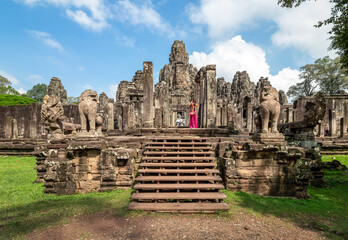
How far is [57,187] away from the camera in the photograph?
4527 millimetres

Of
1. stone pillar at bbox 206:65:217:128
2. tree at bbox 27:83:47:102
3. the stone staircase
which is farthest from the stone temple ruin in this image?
tree at bbox 27:83:47:102

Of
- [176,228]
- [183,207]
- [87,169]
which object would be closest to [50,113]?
[87,169]

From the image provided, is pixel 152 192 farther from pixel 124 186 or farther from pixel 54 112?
pixel 54 112

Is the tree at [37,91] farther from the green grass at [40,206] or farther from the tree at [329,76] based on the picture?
the tree at [329,76]

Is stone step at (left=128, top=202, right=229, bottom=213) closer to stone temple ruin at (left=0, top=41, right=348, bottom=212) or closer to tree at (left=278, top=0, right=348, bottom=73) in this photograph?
stone temple ruin at (left=0, top=41, right=348, bottom=212)

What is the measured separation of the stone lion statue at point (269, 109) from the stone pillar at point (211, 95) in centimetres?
327

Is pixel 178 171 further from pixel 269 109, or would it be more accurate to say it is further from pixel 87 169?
pixel 269 109

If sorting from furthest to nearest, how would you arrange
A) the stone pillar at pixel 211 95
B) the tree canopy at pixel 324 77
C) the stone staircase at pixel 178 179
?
the tree canopy at pixel 324 77
the stone pillar at pixel 211 95
the stone staircase at pixel 178 179

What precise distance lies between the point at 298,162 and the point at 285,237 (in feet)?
8.35

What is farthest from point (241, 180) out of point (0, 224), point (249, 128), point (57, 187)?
point (249, 128)

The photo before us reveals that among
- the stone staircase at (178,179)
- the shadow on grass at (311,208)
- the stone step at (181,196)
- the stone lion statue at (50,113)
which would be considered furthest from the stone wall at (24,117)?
the shadow on grass at (311,208)

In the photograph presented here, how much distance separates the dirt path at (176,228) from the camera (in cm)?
284

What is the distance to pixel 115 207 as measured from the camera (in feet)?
12.3

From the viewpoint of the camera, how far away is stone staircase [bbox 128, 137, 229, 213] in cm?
364
